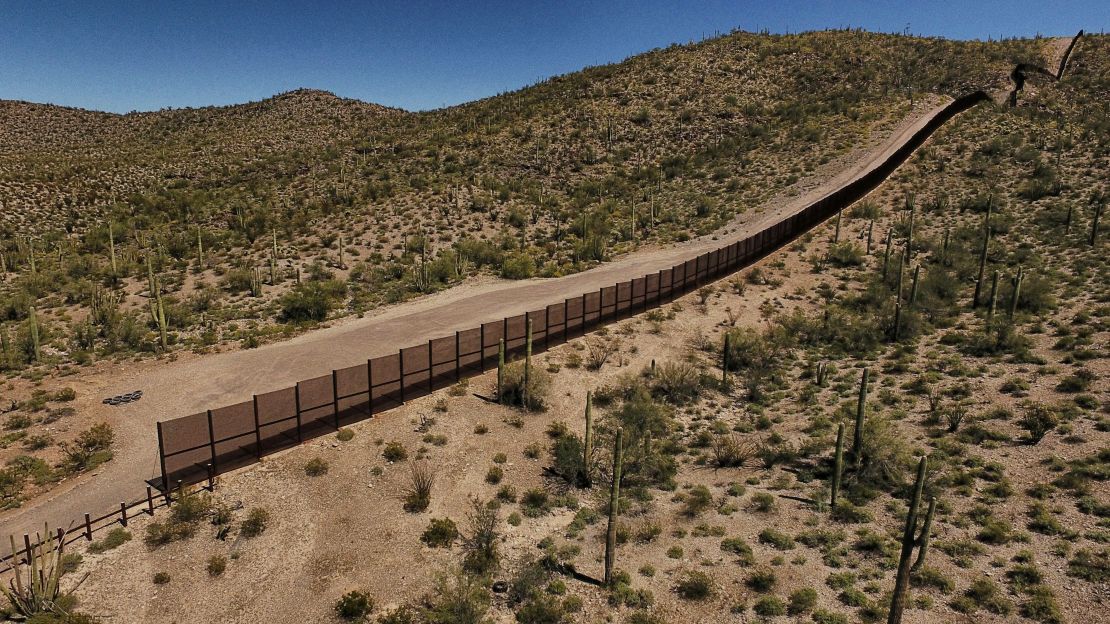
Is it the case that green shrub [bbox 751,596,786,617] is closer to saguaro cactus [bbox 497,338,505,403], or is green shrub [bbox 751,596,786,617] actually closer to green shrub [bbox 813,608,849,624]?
green shrub [bbox 813,608,849,624]

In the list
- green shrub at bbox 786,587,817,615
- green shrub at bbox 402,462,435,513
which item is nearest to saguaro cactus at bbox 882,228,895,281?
green shrub at bbox 786,587,817,615

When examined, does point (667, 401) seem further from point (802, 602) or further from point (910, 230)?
point (910, 230)

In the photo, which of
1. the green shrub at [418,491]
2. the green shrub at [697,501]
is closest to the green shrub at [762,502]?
the green shrub at [697,501]

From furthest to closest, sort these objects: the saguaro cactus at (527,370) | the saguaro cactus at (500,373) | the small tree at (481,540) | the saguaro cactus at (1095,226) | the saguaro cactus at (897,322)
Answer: the saguaro cactus at (1095,226) → the saguaro cactus at (897,322) → the saguaro cactus at (527,370) → the saguaro cactus at (500,373) → the small tree at (481,540)

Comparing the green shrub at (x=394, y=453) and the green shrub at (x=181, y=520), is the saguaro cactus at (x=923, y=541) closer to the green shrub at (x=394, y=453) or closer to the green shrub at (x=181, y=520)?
the green shrub at (x=394, y=453)

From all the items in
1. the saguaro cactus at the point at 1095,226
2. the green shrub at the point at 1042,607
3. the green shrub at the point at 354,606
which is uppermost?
the saguaro cactus at the point at 1095,226

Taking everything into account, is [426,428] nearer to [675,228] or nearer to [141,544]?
[141,544]

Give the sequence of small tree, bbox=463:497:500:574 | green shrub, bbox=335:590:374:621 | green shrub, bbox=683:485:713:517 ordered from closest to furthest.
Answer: green shrub, bbox=335:590:374:621 < small tree, bbox=463:497:500:574 < green shrub, bbox=683:485:713:517
